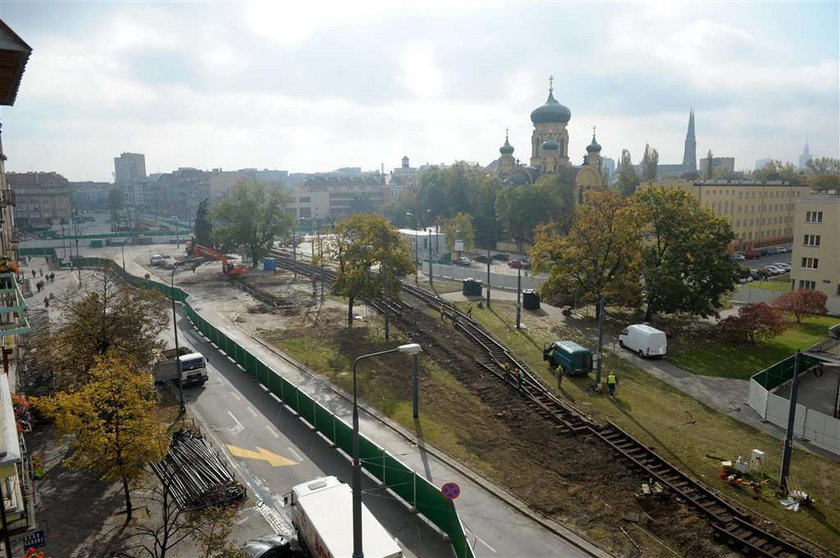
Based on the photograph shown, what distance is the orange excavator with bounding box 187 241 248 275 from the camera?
6731 centimetres

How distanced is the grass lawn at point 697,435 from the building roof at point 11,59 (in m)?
23.0

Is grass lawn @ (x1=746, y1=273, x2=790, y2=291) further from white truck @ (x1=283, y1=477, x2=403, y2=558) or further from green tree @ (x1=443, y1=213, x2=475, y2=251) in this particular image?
white truck @ (x1=283, y1=477, x2=403, y2=558)

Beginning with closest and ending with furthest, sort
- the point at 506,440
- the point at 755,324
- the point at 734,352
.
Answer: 1. the point at 506,440
2. the point at 734,352
3. the point at 755,324

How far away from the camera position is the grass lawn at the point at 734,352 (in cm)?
3208

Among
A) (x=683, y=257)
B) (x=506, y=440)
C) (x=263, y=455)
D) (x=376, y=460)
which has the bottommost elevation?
(x=263, y=455)

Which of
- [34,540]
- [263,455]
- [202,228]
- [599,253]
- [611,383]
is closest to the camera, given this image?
[34,540]

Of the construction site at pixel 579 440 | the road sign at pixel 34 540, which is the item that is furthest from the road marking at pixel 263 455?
the road sign at pixel 34 540

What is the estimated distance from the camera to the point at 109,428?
57.2 ft

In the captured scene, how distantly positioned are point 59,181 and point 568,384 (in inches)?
6669

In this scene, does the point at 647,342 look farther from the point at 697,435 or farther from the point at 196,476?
the point at 196,476

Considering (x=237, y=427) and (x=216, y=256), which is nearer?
(x=237, y=427)

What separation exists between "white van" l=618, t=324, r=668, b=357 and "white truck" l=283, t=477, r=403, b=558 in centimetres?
2285

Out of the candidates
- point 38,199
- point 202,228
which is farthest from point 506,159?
point 38,199

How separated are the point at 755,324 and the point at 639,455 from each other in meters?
19.2
